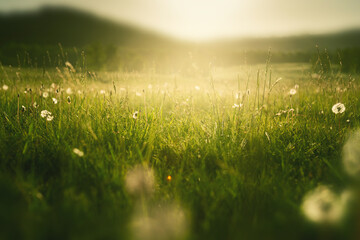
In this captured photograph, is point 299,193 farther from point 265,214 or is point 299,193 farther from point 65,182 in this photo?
point 65,182

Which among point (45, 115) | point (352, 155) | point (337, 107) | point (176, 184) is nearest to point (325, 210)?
point (176, 184)

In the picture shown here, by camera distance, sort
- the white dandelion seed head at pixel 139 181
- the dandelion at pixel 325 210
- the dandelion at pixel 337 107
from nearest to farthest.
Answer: the dandelion at pixel 325 210 → the white dandelion seed head at pixel 139 181 → the dandelion at pixel 337 107

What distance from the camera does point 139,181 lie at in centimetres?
164

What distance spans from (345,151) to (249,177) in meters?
1.03

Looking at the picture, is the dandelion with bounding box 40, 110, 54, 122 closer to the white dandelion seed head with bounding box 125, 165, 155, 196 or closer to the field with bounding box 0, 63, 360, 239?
the field with bounding box 0, 63, 360, 239

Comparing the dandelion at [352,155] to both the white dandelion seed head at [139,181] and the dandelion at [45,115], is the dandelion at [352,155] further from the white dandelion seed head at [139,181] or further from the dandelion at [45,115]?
the dandelion at [45,115]

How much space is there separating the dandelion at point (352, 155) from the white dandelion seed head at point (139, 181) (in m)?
1.37

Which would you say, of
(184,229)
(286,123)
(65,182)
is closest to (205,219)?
(184,229)

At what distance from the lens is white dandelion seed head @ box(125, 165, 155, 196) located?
1.55 meters

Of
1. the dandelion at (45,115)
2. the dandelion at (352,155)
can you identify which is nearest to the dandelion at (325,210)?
the dandelion at (352,155)

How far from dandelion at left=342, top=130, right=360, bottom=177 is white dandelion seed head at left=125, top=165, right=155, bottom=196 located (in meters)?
1.37

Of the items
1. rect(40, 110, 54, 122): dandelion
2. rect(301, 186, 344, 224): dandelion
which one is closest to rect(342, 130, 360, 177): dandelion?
rect(301, 186, 344, 224): dandelion

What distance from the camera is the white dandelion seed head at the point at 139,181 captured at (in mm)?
1555

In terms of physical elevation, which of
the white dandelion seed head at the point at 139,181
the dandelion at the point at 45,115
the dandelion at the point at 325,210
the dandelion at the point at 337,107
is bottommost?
the white dandelion seed head at the point at 139,181
